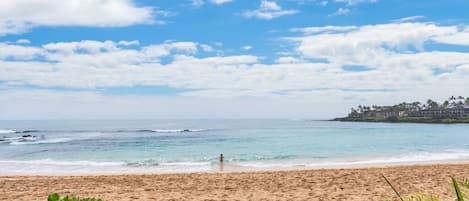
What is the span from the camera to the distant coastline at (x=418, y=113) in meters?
119

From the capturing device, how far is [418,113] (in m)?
136

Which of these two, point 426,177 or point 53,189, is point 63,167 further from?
point 426,177

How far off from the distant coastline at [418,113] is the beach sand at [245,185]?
105m

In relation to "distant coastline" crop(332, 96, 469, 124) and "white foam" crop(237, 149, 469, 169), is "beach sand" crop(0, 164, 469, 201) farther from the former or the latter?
"distant coastline" crop(332, 96, 469, 124)

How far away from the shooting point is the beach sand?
1130cm

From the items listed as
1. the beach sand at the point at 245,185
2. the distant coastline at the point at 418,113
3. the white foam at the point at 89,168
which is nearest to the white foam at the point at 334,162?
the white foam at the point at 89,168

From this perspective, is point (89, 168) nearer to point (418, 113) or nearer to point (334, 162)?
point (334, 162)

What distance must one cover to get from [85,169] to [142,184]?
824cm

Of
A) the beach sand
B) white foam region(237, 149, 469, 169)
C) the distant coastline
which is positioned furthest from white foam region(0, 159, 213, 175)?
the distant coastline

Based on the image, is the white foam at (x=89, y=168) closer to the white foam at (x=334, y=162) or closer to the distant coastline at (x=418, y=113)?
the white foam at (x=334, y=162)

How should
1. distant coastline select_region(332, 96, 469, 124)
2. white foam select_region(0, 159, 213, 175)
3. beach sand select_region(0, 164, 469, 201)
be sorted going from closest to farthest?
beach sand select_region(0, 164, 469, 201), white foam select_region(0, 159, 213, 175), distant coastline select_region(332, 96, 469, 124)

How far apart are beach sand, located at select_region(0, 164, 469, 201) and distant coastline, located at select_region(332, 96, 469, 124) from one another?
346 ft

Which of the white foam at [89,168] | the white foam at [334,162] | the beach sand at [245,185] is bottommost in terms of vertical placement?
the white foam at [334,162]

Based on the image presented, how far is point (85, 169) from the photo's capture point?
20.8 meters
